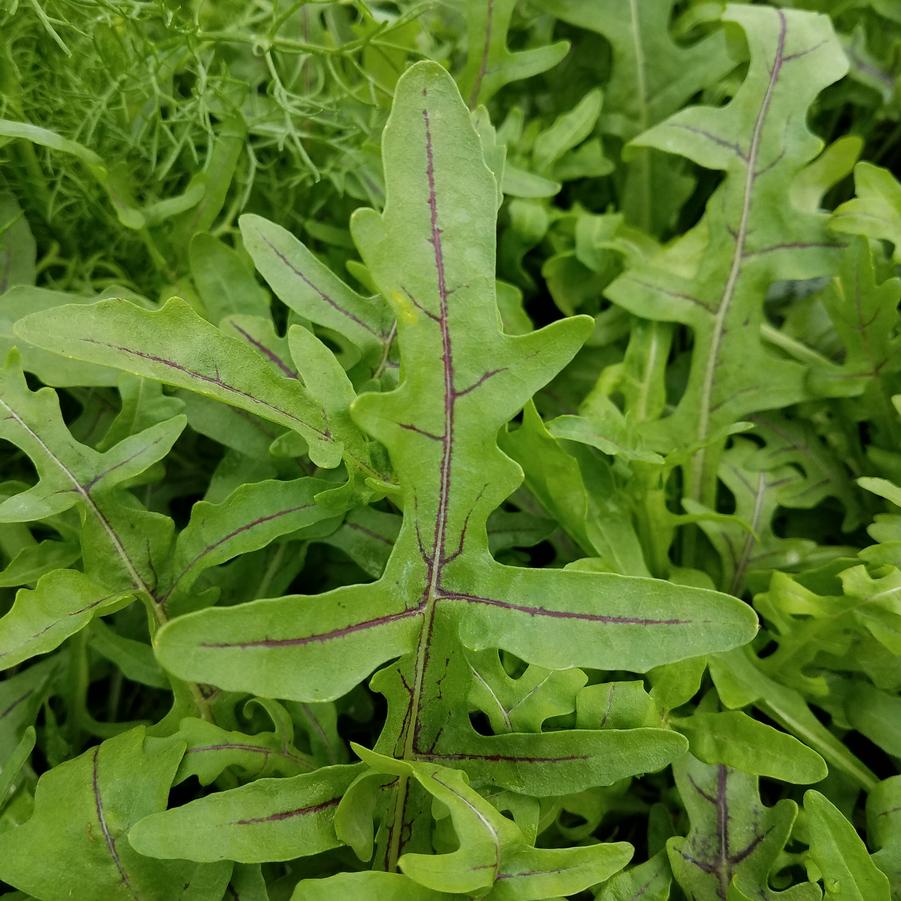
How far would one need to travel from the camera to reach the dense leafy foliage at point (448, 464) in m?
0.51

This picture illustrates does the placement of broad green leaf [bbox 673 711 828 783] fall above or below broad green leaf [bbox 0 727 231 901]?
above

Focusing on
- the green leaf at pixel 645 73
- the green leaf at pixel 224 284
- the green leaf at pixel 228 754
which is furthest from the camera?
the green leaf at pixel 645 73

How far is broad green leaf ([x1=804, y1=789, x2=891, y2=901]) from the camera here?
543mm

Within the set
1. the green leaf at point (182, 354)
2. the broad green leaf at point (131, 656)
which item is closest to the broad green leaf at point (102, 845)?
the broad green leaf at point (131, 656)

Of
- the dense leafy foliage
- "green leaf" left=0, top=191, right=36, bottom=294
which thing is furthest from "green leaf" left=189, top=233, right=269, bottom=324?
"green leaf" left=0, top=191, right=36, bottom=294

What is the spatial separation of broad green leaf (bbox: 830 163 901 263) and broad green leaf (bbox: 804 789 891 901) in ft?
1.43

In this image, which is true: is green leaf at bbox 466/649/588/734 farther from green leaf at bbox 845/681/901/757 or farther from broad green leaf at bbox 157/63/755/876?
green leaf at bbox 845/681/901/757

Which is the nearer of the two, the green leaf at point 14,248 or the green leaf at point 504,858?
the green leaf at point 504,858

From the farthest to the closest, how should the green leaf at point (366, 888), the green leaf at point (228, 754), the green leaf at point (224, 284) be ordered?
1. the green leaf at point (224, 284)
2. the green leaf at point (228, 754)
3. the green leaf at point (366, 888)

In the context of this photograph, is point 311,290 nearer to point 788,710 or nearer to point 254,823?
point 254,823

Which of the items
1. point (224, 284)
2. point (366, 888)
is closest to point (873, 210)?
point (224, 284)

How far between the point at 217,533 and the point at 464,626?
0.18m

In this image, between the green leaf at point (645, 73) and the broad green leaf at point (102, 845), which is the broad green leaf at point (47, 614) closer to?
the broad green leaf at point (102, 845)

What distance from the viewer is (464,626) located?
1.73 ft
